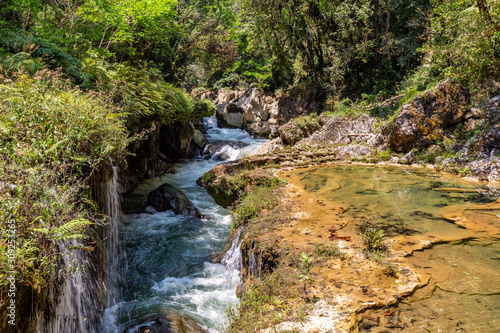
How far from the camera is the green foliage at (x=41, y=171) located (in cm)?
262

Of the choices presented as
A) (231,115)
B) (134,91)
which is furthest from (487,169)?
(231,115)

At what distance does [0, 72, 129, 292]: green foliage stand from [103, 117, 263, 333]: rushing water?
2.30 metres

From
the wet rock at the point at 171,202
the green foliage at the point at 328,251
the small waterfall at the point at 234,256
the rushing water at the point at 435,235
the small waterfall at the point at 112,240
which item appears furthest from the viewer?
the wet rock at the point at 171,202

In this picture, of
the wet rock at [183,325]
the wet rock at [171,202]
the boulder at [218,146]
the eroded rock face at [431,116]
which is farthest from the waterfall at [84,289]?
the boulder at [218,146]

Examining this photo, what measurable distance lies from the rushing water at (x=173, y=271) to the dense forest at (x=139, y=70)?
2106mm

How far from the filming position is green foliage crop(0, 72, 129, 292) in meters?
2.62

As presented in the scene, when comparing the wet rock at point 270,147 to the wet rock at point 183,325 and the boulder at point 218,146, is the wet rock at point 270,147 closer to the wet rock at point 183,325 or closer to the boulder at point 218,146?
the boulder at point 218,146

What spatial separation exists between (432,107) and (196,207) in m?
10.6

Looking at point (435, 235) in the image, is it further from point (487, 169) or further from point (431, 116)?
point (431, 116)

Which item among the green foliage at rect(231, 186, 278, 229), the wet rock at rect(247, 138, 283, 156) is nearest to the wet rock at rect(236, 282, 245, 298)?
the green foliage at rect(231, 186, 278, 229)

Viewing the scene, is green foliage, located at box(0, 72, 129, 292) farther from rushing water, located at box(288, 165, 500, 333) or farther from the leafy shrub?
the leafy shrub

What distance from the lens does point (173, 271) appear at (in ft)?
22.4

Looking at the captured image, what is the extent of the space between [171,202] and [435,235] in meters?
8.15

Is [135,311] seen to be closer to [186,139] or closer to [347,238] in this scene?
[347,238]
